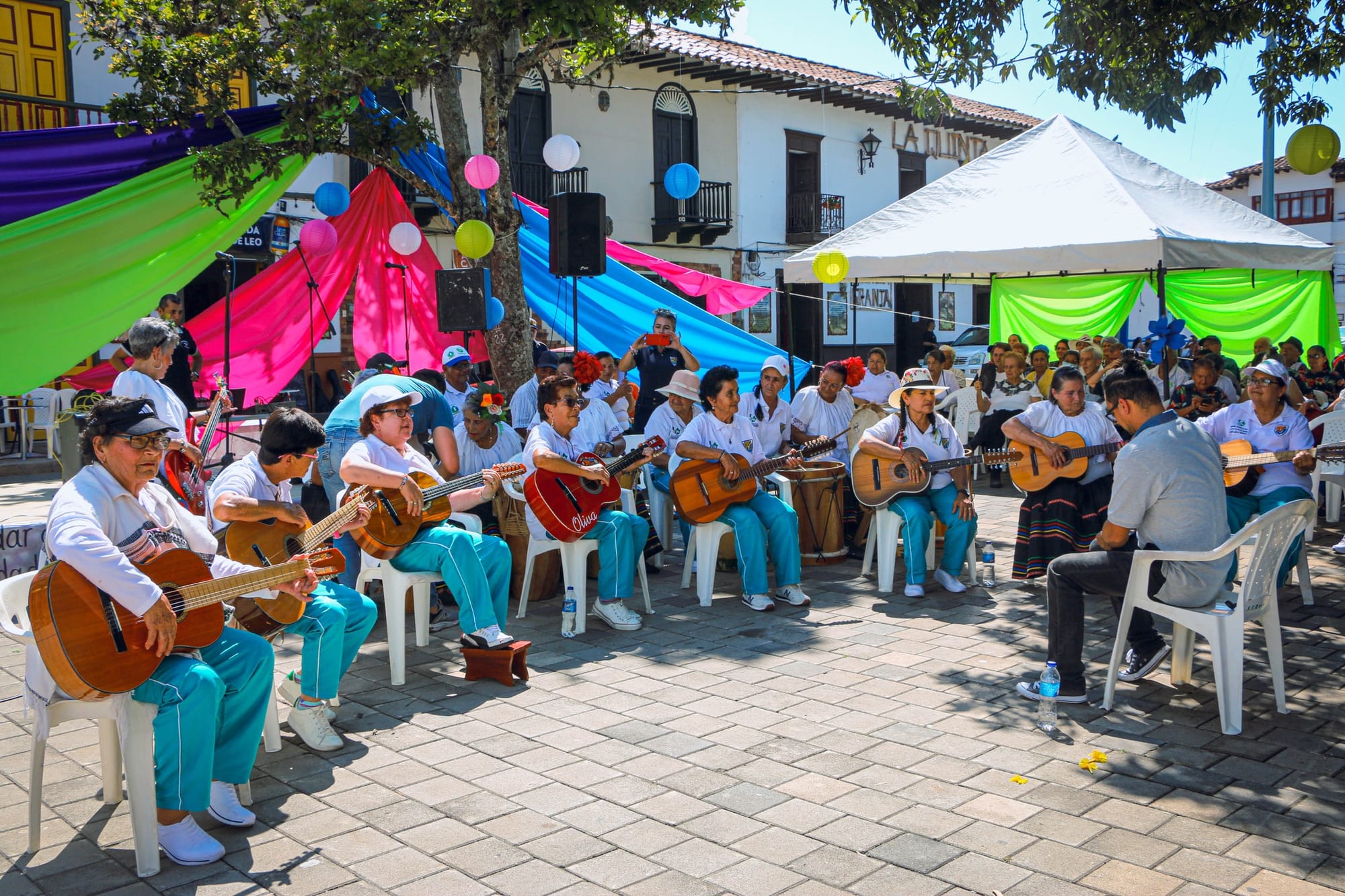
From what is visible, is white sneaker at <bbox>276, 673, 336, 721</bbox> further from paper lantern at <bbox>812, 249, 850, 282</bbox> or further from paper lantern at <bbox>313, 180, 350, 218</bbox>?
paper lantern at <bbox>313, 180, 350, 218</bbox>

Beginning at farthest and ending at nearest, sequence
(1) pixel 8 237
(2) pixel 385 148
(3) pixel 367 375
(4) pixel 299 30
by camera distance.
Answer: (2) pixel 385 148 → (4) pixel 299 30 → (3) pixel 367 375 → (1) pixel 8 237

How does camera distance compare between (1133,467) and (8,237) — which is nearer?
(1133,467)

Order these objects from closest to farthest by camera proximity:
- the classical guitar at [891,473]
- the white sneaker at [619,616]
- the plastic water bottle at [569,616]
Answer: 1. the plastic water bottle at [569,616]
2. the white sneaker at [619,616]
3. the classical guitar at [891,473]

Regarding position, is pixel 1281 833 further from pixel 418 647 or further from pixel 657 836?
pixel 418 647

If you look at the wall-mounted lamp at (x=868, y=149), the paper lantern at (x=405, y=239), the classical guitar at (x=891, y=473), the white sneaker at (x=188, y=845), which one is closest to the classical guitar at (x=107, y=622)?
the white sneaker at (x=188, y=845)

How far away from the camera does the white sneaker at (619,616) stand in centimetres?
619

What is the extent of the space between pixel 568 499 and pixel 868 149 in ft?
70.6

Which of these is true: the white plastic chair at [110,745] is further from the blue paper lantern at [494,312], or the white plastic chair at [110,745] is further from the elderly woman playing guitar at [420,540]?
the blue paper lantern at [494,312]

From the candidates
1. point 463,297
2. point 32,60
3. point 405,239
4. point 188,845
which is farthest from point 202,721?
point 32,60

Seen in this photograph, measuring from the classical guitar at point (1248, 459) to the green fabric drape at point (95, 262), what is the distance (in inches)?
273

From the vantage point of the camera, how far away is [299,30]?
882 centimetres

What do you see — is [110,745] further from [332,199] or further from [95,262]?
[332,199]

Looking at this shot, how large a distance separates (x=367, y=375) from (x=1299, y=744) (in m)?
5.88

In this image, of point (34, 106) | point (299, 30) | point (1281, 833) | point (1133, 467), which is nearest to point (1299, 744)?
point (1281, 833)
